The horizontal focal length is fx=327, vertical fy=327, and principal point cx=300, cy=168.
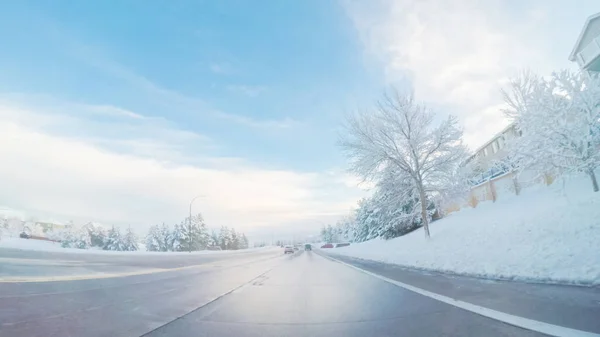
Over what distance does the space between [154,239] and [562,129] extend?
9905 cm

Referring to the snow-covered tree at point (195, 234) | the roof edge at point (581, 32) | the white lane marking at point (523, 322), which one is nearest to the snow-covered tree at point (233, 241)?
the snow-covered tree at point (195, 234)

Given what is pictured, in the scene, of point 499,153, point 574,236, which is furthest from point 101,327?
point 499,153

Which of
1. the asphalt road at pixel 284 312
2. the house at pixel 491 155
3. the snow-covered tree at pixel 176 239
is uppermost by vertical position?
the house at pixel 491 155

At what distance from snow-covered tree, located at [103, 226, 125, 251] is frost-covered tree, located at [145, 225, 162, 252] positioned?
7.86m

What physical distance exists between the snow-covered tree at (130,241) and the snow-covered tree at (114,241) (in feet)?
2.75

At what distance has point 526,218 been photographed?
50.9 ft

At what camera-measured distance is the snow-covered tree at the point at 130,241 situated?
90.2 metres

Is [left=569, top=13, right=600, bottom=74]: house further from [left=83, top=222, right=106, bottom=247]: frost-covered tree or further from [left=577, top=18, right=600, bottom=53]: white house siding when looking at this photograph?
[left=83, top=222, right=106, bottom=247]: frost-covered tree

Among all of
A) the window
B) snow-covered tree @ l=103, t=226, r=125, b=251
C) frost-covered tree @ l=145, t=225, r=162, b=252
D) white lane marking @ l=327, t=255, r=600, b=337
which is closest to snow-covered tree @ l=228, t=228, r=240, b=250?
frost-covered tree @ l=145, t=225, r=162, b=252

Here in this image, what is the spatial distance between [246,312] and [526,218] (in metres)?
14.9

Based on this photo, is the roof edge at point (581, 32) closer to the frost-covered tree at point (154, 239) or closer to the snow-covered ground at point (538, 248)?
the snow-covered ground at point (538, 248)

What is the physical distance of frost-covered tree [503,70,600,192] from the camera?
15.0m

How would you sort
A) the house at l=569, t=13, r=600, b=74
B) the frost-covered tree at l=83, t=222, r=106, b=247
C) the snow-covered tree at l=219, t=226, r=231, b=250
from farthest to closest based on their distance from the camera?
the snow-covered tree at l=219, t=226, r=231, b=250, the frost-covered tree at l=83, t=222, r=106, b=247, the house at l=569, t=13, r=600, b=74

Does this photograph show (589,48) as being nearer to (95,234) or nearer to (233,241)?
(95,234)
